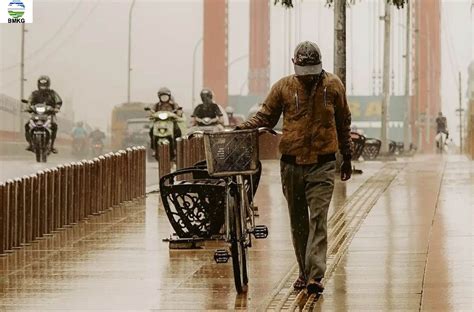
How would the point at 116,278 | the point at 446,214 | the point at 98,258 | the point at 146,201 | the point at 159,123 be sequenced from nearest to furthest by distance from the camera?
the point at 116,278 → the point at 98,258 → the point at 446,214 → the point at 146,201 → the point at 159,123

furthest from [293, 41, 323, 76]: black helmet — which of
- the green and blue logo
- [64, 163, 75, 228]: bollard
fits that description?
the green and blue logo

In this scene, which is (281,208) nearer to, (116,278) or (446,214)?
(446,214)

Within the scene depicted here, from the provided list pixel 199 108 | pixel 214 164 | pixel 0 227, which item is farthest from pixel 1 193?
pixel 199 108

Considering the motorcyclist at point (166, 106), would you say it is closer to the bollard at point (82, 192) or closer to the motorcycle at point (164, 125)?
the motorcycle at point (164, 125)

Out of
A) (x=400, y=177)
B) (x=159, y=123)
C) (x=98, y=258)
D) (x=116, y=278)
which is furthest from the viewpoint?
(x=159, y=123)

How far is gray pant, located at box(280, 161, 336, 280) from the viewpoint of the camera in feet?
39.5

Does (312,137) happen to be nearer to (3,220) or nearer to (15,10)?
(3,220)

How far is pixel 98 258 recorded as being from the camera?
14.9m

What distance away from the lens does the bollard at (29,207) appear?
16.3 metres

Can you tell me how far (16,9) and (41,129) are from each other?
2464 millimetres

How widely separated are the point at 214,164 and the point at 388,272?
213 centimetres

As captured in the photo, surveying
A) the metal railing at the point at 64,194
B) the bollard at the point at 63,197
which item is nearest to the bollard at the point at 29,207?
the metal railing at the point at 64,194

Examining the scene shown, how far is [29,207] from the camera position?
16.4m

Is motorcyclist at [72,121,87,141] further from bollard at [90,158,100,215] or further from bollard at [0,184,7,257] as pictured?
bollard at [0,184,7,257]
